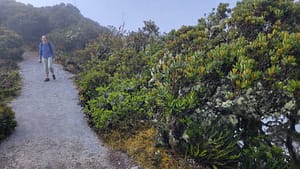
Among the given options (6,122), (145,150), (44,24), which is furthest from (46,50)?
(44,24)

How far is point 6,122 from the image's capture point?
6617 mm

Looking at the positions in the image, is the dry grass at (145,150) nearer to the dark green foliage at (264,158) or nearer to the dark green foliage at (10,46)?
the dark green foliage at (264,158)

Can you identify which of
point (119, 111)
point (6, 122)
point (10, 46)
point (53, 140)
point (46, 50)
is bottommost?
point (53, 140)

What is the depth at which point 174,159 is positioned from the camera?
217 inches

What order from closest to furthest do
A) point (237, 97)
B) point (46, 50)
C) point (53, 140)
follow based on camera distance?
point (237, 97) < point (53, 140) < point (46, 50)

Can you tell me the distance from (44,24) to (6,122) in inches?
678

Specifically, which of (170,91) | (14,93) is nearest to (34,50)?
(14,93)

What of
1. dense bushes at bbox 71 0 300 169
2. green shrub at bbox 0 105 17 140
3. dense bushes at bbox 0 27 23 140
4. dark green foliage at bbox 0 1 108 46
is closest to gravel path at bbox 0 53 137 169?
green shrub at bbox 0 105 17 140

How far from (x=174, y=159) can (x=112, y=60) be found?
5.98 m

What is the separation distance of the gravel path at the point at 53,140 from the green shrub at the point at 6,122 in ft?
0.46

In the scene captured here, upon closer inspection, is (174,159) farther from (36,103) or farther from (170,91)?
(36,103)

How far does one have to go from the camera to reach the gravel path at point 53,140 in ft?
18.5

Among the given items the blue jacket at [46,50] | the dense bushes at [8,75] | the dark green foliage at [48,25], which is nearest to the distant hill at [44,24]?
the dark green foliage at [48,25]

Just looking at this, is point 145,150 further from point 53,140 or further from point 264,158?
point 264,158
